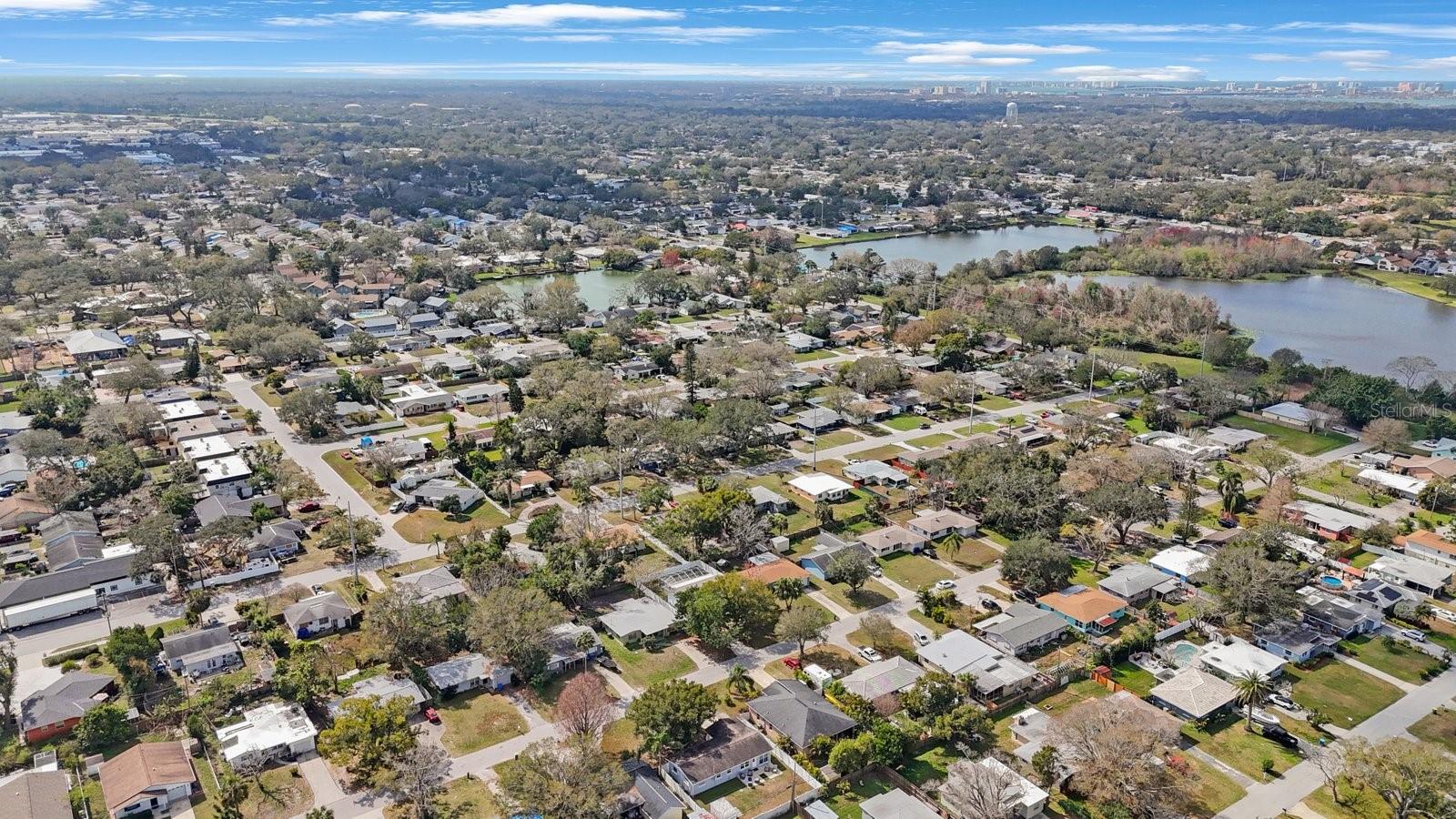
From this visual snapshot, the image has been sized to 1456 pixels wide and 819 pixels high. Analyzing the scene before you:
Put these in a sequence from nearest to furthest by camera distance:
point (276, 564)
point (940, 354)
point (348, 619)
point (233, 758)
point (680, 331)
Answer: point (233, 758)
point (348, 619)
point (276, 564)
point (940, 354)
point (680, 331)

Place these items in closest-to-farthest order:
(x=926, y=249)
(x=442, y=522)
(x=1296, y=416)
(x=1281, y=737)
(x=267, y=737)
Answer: (x=267, y=737) → (x=1281, y=737) → (x=442, y=522) → (x=1296, y=416) → (x=926, y=249)

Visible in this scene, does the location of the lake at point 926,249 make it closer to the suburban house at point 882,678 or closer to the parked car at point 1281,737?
the suburban house at point 882,678

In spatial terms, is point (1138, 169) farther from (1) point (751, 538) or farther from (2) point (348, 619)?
(2) point (348, 619)

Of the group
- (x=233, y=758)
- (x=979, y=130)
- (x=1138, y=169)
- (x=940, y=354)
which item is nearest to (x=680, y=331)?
(x=940, y=354)

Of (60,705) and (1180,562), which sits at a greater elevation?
(1180,562)

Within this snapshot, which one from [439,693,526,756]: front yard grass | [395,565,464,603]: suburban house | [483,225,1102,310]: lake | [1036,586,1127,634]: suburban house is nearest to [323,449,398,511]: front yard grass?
[395,565,464,603]: suburban house

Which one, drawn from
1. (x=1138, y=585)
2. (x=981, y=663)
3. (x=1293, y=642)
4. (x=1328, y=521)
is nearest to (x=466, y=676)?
(x=981, y=663)

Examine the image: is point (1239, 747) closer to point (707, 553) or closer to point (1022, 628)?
point (1022, 628)
